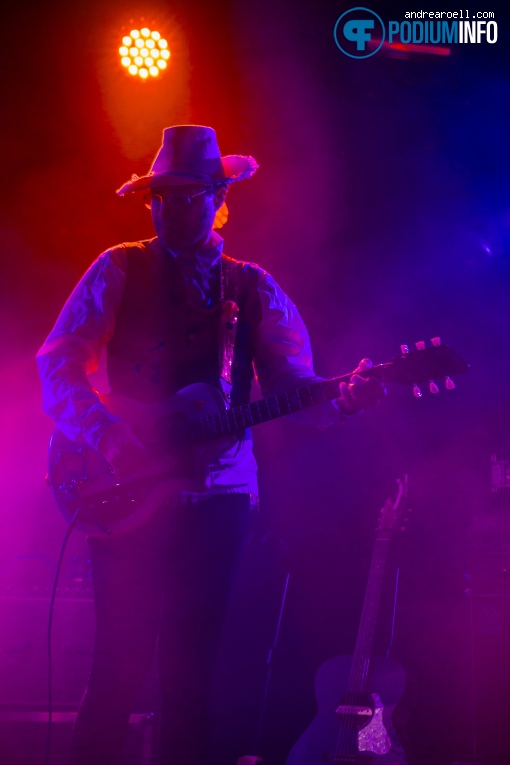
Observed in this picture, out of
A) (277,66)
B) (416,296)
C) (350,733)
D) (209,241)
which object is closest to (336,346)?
(416,296)

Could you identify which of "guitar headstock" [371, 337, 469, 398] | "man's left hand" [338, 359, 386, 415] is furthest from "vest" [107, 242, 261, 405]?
"guitar headstock" [371, 337, 469, 398]

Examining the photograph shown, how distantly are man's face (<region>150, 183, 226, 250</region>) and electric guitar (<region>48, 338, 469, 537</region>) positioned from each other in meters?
0.54

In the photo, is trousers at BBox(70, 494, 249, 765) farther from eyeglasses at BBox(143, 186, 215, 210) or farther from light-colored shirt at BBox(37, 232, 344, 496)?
eyeglasses at BBox(143, 186, 215, 210)

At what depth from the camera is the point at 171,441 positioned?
231cm

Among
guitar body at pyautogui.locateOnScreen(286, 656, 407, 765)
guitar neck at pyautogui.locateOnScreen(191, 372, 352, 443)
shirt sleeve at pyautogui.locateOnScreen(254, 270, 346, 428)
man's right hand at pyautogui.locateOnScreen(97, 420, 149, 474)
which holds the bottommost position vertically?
guitar body at pyautogui.locateOnScreen(286, 656, 407, 765)

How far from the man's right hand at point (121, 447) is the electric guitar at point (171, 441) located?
63mm

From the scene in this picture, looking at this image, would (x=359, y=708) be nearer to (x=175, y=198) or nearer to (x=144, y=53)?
(x=175, y=198)

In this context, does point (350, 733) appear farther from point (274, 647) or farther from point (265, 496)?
point (265, 496)

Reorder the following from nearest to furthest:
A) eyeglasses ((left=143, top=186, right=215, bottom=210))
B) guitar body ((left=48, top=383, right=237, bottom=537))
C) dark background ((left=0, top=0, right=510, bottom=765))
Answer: guitar body ((left=48, top=383, right=237, bottom=537))
eyeglasses ((left=143, top=186, right=215, bottom=210))
dark background ((left=0, top=0, right=510, bottom=765))

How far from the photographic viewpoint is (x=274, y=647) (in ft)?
11.6

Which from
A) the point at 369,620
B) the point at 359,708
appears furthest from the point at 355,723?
the point at 369,620

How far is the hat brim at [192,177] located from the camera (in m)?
2.56

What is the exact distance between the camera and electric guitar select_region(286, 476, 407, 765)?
2699 millimetres

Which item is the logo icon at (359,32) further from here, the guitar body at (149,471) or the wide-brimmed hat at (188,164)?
the guitar body at (149,471)
